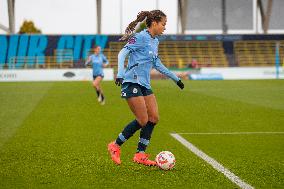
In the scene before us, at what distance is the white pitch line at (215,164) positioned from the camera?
6449mm

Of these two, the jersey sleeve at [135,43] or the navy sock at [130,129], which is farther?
the navy sock at [130,129]

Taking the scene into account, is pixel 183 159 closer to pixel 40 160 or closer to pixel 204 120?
pixel 40 160

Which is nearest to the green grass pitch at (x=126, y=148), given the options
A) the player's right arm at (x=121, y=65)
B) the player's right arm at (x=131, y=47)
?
the player's right arm at (x=121, y=65)

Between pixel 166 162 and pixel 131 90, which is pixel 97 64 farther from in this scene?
pixel 166 162

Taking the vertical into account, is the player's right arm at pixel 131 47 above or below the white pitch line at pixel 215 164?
above

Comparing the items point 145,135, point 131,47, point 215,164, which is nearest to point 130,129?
point 145,135

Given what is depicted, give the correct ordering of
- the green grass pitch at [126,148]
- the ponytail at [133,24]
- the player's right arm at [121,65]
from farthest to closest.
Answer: the ponytail at [133,24]
the player's right arm at [121,65]
the green grass pitch at [126,148]

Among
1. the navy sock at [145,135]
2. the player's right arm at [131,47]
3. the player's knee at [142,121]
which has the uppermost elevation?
the player's right arm at [131,47]

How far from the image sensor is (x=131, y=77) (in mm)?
7652

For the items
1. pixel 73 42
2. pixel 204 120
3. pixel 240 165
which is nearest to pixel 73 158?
pixel 240 165

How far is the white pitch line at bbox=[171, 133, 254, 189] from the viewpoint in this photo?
21.2 feet

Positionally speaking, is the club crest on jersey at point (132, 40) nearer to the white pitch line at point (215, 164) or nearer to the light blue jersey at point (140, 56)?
the light blue jersey at point (140, 56)

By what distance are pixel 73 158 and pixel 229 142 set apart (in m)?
3.25

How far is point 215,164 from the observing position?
25.5 ft
